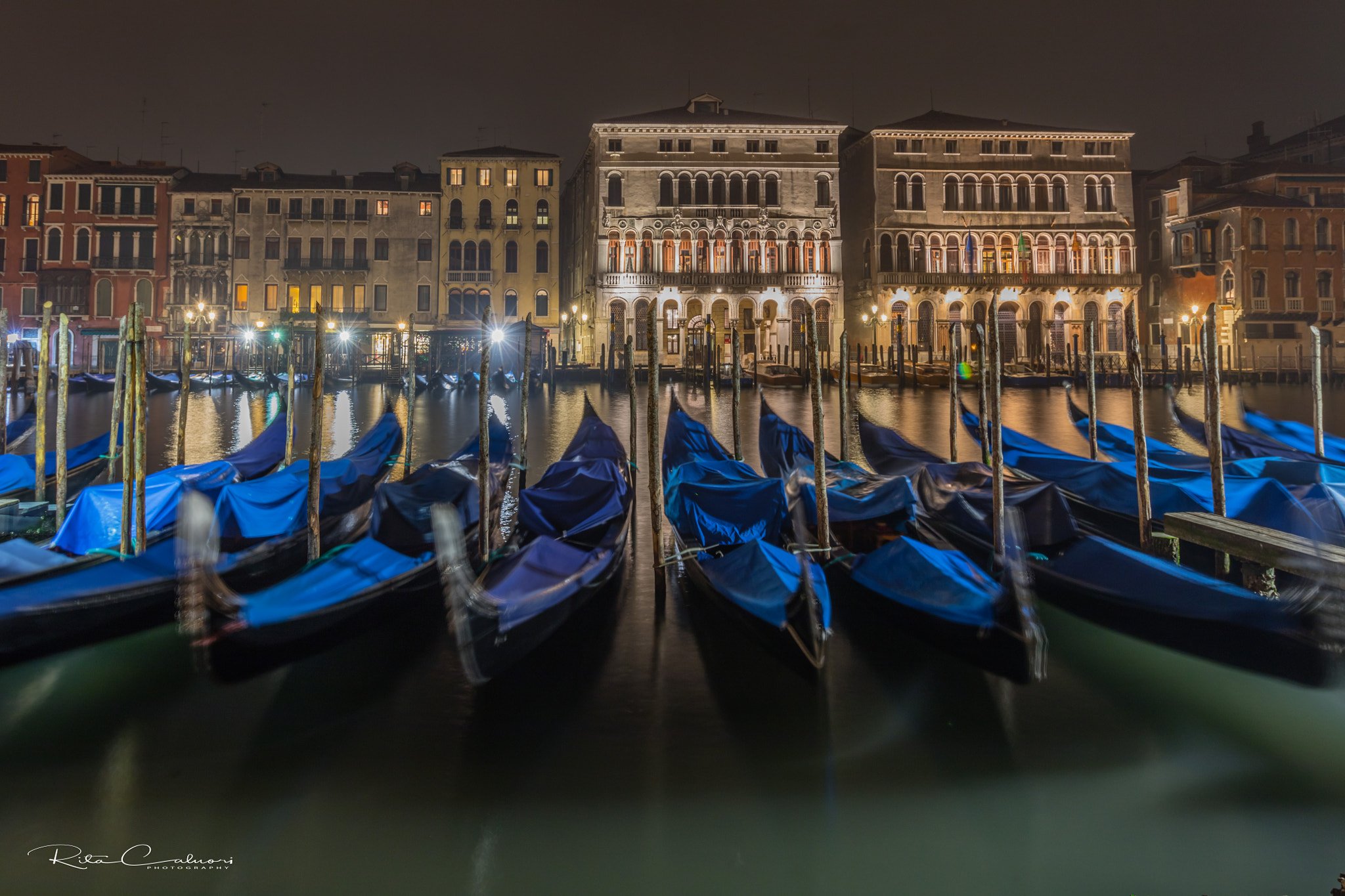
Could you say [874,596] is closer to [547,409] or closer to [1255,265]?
[547,409]

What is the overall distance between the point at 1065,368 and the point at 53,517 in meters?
27.4

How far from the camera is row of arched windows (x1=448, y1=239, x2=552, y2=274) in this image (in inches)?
1139

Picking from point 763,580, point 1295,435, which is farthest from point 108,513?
point 1295,435

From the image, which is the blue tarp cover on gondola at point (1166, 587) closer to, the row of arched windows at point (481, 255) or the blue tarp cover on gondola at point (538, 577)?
the blue tarp cover on gondola at point (538, 577)

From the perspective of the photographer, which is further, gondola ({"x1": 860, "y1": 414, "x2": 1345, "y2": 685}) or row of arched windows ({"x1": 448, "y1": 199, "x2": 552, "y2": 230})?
row of arched windows ({"x1": 448, "y1": 199, "x2": 552, "y2": 230})

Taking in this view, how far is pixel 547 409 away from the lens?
17312mm

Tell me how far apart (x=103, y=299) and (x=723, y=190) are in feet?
69.8

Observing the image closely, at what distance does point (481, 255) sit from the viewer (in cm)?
2908

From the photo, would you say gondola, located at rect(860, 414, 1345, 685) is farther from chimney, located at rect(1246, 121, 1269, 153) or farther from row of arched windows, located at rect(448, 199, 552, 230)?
chimney, located at rect(1246, 121, 1269, 153)

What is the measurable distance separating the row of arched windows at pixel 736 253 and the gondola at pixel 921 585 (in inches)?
934

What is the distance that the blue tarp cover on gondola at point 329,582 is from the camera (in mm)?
3084

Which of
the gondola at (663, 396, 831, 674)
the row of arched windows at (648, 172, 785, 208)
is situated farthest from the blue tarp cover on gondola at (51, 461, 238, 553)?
the row of arched windows at (648, 172, 785, 208)

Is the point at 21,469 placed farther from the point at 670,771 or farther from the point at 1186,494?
the point at 1186,494

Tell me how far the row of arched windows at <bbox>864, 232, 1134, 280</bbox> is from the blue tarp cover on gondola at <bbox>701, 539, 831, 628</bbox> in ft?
85.6
